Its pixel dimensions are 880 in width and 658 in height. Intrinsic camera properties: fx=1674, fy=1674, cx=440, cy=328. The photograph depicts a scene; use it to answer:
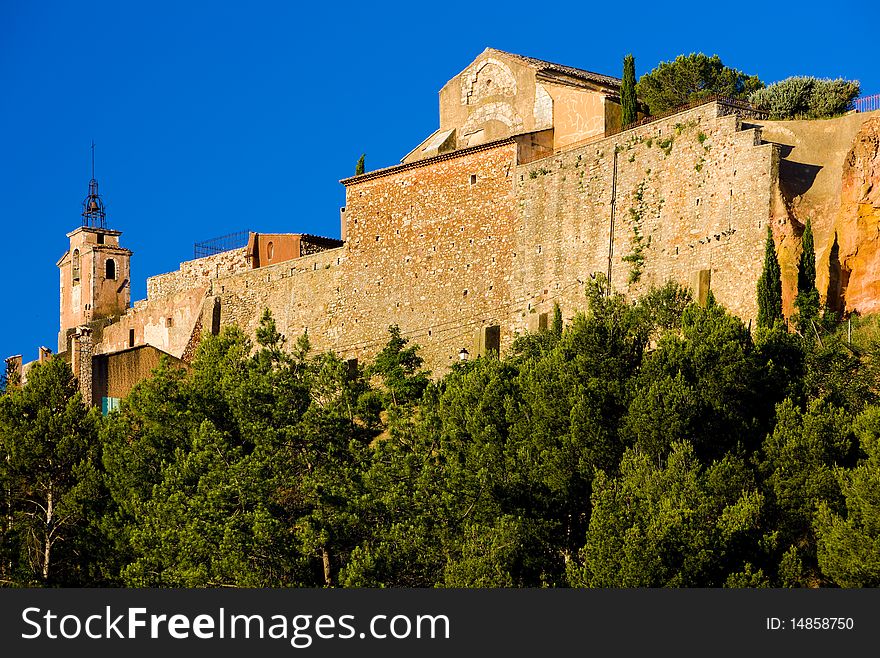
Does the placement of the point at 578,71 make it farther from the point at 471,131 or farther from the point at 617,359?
the point at 617,359

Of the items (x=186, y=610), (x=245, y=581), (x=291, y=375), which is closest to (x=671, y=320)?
(x=291, y=375)

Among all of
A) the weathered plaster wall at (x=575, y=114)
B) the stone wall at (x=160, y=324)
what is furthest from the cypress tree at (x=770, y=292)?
the stone wall at (x=160, y=324)

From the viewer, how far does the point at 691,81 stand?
51.2m

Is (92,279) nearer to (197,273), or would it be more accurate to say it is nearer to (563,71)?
(197,273)

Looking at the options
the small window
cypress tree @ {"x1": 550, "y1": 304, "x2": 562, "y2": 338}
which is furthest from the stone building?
cypress tree @ {"x1": 550, "y1": 304, "x2": 562, "y2": 338}

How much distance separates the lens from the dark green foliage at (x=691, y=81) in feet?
167

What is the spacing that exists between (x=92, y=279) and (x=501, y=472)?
28.8m

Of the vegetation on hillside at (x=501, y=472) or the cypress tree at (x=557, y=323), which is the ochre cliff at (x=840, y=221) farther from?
the cypress tree at (x=557, y=323)

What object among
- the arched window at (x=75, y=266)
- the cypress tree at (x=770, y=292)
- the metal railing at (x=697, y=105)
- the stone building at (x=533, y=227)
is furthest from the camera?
the arched window at (x=75, y=266)

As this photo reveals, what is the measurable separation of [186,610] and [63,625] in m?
1.72

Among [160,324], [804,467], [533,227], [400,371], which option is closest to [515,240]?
[533,227]

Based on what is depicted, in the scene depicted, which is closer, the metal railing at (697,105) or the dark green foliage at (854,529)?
the dark green foliage at (854,529)

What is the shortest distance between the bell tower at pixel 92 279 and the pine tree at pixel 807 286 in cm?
2867

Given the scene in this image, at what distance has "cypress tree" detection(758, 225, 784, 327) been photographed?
33906mm
